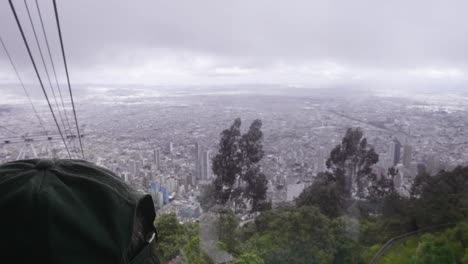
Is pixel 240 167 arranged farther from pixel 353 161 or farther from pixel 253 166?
pixel 353 161

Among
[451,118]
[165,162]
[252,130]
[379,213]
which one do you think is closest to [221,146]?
[252,130]

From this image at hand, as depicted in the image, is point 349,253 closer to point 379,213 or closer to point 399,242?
point 399,242

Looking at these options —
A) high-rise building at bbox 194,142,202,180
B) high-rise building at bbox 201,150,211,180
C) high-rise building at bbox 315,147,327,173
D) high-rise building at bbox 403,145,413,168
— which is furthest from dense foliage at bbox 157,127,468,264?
high-rise building at bbox 403,145,413,168

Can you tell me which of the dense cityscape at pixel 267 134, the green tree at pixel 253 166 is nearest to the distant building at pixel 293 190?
the dense cityscape at pixel 267 134

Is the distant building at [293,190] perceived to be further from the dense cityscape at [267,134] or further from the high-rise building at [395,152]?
the high-rise building at [395,152]

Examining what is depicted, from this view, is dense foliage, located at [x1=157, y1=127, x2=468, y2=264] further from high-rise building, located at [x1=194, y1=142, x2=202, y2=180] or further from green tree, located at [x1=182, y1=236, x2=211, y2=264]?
high-rise building, located at [x1=194, y1=142, x2=202, y2=180]

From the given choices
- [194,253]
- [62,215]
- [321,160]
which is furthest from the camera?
[321,160]

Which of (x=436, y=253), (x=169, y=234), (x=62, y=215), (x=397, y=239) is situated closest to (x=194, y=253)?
(x=169, y=234)
